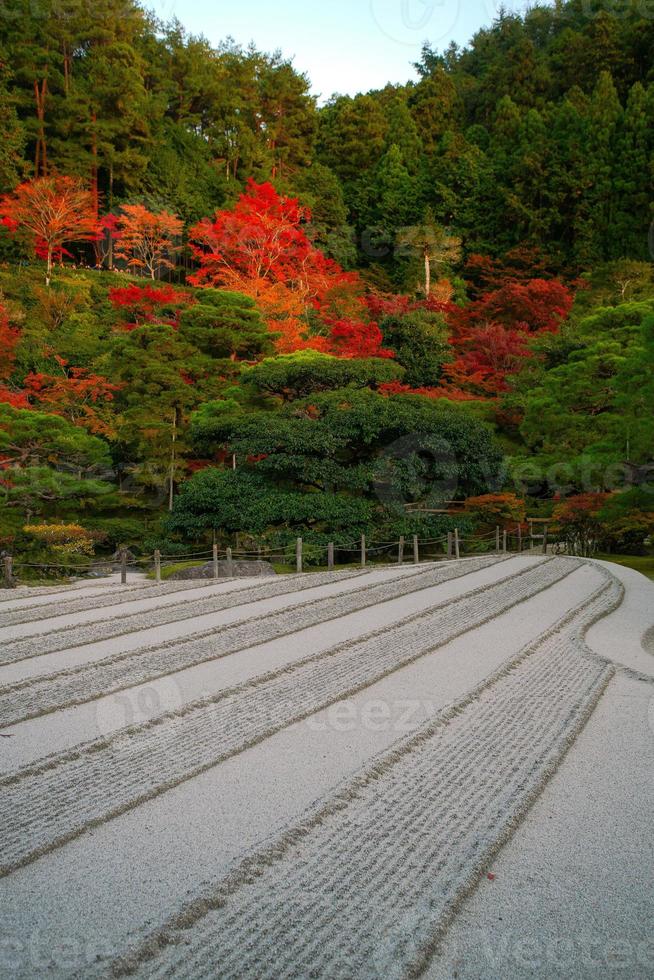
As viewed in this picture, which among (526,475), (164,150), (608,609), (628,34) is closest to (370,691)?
(608,609)

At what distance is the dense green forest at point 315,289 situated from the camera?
1246 cm

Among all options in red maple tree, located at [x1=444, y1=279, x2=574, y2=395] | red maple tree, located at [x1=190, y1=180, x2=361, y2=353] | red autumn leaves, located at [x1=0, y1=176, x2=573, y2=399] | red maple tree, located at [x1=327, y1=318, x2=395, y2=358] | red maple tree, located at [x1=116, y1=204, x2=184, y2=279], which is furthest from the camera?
red maple tree, located at [x1=116, y1=204, x2=184, y2=279]

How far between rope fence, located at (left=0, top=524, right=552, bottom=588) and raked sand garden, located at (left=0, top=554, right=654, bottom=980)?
4983mm

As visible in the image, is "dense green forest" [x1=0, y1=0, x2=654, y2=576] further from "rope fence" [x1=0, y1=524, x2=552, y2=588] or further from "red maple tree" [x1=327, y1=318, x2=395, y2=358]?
"rope fence" [x1=0, y1=524, x2=552, y2=588]

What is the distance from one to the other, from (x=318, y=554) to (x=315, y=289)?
13550mm

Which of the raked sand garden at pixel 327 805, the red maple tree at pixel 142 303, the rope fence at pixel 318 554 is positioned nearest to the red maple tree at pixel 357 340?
the red maple tree at pixel 142 303

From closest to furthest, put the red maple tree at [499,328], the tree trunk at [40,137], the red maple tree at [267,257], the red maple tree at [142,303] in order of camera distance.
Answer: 1. the red maple tree at [142,303]
2. the red maple tree at [499,328]
3. the red maple tree at [267,257]
4. the tree trunk at [40,137]

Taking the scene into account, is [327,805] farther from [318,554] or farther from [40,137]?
[40,137]

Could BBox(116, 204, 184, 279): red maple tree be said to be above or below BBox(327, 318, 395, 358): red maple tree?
above

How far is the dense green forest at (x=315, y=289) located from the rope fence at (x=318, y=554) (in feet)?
0.82

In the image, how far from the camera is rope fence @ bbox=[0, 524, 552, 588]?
35.4 feet

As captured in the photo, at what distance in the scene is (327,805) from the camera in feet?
8.91

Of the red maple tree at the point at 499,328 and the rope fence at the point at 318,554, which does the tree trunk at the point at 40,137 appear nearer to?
the red maple tree at the point at 499,328

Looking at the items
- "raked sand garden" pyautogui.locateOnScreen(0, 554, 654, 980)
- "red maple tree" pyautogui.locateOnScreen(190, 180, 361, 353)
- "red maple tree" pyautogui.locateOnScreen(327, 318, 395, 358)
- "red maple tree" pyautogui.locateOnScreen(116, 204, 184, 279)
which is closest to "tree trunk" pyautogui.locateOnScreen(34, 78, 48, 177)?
"red maple tree" pyautogui.locateOnScreen(116, 204, 184, 279)
